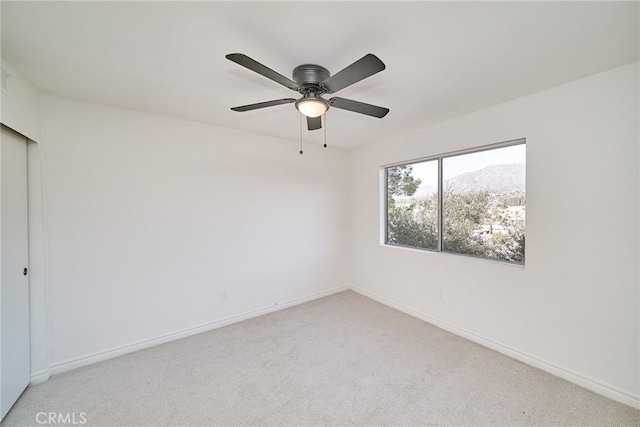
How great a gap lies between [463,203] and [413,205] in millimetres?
675

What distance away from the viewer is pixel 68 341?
2.20 m

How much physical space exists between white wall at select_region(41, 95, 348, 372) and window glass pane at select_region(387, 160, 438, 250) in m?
1.26

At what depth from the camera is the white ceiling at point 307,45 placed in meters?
1.27

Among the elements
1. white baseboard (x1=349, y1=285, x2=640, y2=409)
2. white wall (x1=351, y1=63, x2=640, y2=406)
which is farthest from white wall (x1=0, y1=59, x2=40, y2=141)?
white baseboard (x1=349, y1=285, x2=640, y2=409)

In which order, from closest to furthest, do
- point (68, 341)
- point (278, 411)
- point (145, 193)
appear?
point (278, 411)
point (68, 341)
point (145, 193)

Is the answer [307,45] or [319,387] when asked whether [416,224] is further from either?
[307,45]

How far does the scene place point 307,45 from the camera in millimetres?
1514

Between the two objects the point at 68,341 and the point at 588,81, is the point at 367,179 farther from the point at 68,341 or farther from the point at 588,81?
the point at 68,341

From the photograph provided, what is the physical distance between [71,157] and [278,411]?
2733 mm

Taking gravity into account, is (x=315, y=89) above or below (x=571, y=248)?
above

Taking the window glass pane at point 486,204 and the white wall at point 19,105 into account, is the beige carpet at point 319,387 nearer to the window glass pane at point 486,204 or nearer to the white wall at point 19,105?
the window glass pane at point 486,204

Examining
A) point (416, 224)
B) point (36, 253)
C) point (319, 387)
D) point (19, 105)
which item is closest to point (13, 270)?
point (36, 253)

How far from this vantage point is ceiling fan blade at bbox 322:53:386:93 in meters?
1.21

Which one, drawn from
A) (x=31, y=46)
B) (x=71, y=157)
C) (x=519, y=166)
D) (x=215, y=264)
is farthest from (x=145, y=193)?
(x=519, y=166)
